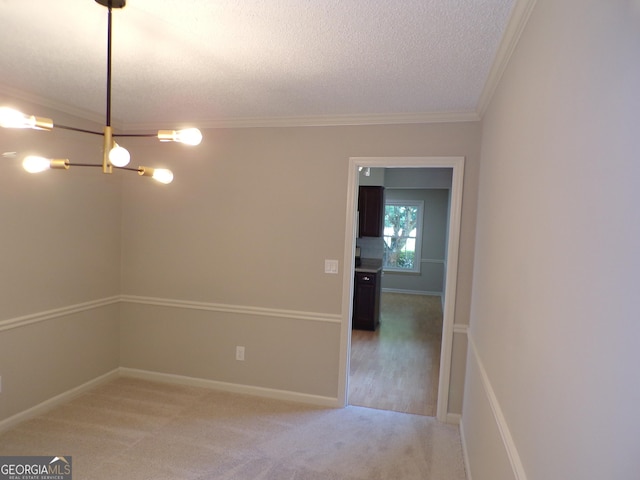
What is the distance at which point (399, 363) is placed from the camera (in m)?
4.52

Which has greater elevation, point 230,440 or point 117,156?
point 117,156

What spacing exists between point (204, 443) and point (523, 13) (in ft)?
10.3

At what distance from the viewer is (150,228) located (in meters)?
3.71

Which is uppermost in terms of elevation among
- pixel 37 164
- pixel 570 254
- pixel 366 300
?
pixel 37 164

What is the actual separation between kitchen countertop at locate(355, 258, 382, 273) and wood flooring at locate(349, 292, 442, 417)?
0.96 m

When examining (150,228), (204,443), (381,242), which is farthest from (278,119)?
(381,242)

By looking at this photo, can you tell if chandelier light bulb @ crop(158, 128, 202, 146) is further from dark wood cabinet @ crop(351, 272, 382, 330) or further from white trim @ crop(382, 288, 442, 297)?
white trim @ crop(382, 288, 442, 297)

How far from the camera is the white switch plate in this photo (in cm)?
329

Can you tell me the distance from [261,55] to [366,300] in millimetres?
4257

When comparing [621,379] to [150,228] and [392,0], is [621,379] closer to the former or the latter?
[392,0]

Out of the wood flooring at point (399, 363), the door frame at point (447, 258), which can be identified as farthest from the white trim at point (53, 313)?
the wood flooring at point (399, 363)

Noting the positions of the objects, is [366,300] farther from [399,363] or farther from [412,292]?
[412,292]

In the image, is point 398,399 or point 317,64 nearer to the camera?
point 317,64

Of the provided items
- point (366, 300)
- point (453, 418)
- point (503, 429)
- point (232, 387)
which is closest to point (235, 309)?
point (232, 387)
